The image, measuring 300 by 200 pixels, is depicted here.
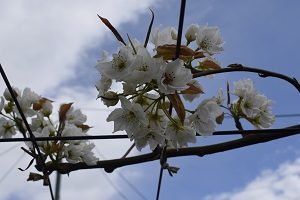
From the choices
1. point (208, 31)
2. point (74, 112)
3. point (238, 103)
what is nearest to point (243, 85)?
point (238, 103)

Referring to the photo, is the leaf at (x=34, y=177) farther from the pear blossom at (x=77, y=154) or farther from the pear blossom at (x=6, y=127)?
the pear blossom at (x=6, y=127)

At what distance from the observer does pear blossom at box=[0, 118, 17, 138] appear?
1105mm

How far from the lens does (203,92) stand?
0.65 metres

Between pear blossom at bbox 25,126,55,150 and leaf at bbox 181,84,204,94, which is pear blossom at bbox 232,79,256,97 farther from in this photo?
pear blossom at bbox 25,126,55,150

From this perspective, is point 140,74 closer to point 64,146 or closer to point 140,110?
point 140,110

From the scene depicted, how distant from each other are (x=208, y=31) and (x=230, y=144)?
17cm

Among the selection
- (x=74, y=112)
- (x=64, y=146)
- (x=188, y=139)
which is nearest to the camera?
(x=188, y=139)

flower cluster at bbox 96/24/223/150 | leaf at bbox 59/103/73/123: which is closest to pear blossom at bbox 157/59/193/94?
flower cluster at bbox 96/24/223/150

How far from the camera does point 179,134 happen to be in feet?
2.16

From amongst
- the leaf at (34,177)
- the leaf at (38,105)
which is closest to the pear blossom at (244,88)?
the leaf at (34,177)

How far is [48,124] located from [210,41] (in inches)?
20.3

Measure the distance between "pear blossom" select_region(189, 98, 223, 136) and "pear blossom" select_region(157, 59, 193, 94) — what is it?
0.08 m

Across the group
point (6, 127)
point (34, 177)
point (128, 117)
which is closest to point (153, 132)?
point (128, 117)

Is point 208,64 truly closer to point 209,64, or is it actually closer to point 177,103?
point 209,64
